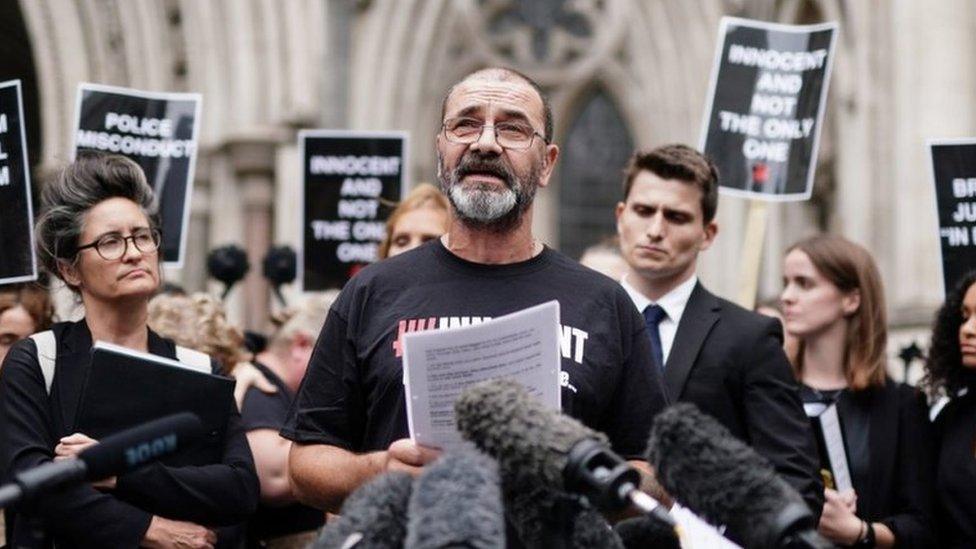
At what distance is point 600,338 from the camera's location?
164 inches

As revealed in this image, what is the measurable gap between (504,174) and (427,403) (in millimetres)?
562

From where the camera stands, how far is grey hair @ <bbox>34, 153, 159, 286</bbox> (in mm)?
4848

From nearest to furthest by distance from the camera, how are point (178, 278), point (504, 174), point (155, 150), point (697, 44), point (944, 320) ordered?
point (504, 174) → point (944, 320) → point (155, 150) → point (178, 278) → point (697, 44)

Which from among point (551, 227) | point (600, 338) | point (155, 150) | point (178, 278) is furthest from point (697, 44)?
point (600, 338)

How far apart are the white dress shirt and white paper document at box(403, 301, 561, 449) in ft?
5.88

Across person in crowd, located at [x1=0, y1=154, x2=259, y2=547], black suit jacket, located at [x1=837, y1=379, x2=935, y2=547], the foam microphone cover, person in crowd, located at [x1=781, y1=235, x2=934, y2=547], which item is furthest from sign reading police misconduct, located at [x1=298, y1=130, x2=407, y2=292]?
the foam microphone cover

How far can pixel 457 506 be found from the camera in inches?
126

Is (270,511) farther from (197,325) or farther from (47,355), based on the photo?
(47,355)

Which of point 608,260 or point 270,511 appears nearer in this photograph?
point 270,511

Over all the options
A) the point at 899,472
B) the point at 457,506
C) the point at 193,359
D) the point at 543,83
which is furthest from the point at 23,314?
the point at 543,83

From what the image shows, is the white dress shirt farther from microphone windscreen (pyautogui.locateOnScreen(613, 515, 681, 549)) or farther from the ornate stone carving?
the ornate stone carving

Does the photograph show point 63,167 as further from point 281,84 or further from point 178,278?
point 281,84

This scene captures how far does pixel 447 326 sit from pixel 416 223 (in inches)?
97.5

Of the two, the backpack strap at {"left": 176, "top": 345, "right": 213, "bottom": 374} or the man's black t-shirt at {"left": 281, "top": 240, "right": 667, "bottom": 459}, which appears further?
the backpack strap at {"left": 176, "top": 345, "right": 213, "bottom": 374}
